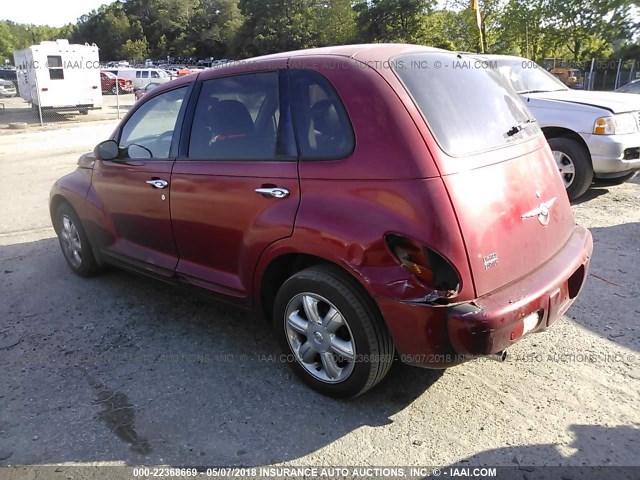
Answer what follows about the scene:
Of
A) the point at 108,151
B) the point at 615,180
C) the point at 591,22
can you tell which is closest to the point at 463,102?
the point at 108,151

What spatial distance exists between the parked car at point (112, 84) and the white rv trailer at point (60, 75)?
12.7 meters

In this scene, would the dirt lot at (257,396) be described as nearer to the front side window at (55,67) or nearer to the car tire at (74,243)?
the car tire at (74,243)

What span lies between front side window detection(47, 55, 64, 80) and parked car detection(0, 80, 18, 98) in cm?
1324

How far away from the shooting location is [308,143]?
2.88 m

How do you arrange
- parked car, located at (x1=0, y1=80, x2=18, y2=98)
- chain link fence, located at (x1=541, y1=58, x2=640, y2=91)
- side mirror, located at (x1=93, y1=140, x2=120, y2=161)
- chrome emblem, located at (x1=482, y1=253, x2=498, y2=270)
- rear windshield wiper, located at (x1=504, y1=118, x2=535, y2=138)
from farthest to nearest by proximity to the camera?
parked car, located at (x1=0, y1=80, x2=18, y2=98), chain link fence, located at (x1=541, y1=58, x2=640, y2=91), side mirror, located at (x1=93, y1=140, x2=120, y2=161), rear windshield wiper, located at (x1=504, y1=118, x2=535, y2=138), chrome emblem, located at (x1=482, y1=253, x2=498, y2=270)

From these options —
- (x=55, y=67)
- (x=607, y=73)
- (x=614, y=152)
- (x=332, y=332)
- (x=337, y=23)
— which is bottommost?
(x=332, y=332)

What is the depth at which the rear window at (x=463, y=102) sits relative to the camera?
269 cm

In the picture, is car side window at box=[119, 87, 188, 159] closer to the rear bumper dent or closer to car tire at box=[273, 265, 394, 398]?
car tire at box=[273, 265, 394, 398]

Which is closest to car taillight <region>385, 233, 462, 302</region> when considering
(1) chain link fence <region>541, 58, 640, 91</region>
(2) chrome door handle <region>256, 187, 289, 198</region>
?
(2) chrome door handle <region>256, 187, 289, 198</region>

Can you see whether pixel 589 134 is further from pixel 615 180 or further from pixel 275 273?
pixel 275 273

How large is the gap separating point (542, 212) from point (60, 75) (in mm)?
21415

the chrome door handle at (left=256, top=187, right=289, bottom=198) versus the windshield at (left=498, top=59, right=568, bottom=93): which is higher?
the windshield at (left=498, top=59, right=568, bottom=93)

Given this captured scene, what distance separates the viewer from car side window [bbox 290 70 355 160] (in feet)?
9.00

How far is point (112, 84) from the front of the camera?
116 feet
